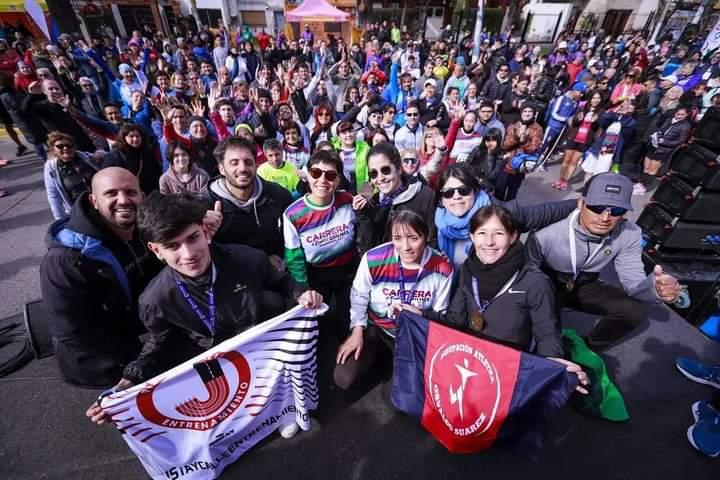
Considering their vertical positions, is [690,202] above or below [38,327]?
above

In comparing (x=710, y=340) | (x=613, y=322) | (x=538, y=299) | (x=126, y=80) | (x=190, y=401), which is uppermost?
(x=126, y=80)

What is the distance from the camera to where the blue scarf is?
325cm

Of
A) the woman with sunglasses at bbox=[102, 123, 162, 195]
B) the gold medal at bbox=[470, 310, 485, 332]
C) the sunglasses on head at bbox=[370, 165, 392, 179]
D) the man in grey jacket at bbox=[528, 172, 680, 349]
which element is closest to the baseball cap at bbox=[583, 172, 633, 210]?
the man in grey jacket at bbox=[528, 172, 680, 349]

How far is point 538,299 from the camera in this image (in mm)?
2488

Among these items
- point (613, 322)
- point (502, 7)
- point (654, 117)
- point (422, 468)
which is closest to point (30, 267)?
point (422, 468)

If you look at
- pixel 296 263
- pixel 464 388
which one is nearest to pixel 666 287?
pixel 464 388

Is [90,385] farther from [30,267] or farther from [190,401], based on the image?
[30,267]

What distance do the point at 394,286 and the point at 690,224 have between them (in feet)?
16.4

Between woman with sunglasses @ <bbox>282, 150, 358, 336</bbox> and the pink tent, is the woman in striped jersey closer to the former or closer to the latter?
woman with sunglasses @ <bbox>282, 150, 358, 336</bbox>

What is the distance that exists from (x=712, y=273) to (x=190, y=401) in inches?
278

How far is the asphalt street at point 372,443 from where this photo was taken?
255 centimetres

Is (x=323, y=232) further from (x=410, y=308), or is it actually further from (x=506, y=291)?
(x=506, y=291)

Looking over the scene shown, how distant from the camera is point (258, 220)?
3.36m

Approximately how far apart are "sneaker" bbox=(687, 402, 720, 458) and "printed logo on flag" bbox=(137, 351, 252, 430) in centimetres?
376
